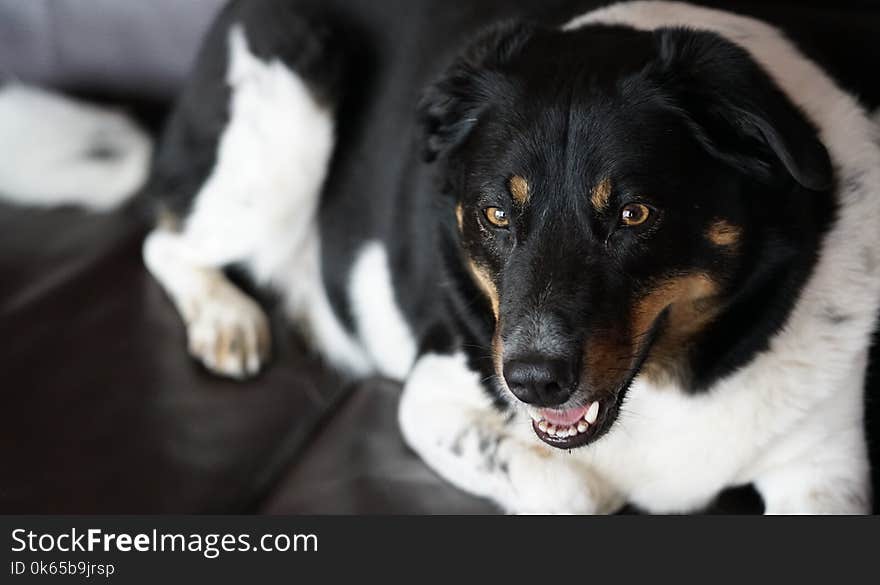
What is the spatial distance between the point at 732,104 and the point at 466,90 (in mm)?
412

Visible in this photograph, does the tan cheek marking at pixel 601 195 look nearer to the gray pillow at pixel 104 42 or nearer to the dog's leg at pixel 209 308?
the dog's leg at pixel 209 308

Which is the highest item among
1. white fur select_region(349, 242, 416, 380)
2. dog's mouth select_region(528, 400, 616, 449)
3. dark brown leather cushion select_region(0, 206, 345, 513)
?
dog's mouth select_region(528, 400, 616, 449)

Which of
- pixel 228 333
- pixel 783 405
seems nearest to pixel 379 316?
pixel 228 333

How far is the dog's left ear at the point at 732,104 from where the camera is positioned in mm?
1485

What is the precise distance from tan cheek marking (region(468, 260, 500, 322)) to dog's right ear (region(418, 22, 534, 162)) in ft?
0.61

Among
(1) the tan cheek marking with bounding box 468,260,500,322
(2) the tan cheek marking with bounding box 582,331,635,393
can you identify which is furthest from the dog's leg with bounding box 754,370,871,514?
(1) the tan cheek marking with bounding box 468,260,500,322

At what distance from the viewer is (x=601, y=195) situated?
4.99 feet

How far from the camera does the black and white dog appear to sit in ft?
5.00

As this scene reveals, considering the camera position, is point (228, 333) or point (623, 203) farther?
point (228, 333)

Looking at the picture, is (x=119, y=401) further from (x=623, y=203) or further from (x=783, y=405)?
(x=783, y=405)

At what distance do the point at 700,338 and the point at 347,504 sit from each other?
1.93 ft

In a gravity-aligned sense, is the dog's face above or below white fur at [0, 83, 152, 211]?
above

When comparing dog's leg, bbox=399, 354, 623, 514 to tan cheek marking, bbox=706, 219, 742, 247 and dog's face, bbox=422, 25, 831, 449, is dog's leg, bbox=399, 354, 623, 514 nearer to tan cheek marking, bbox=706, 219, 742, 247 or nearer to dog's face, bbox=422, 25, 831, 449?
dog's face, bbox=422, 25, 831, 449

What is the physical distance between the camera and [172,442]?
1.96 metres
